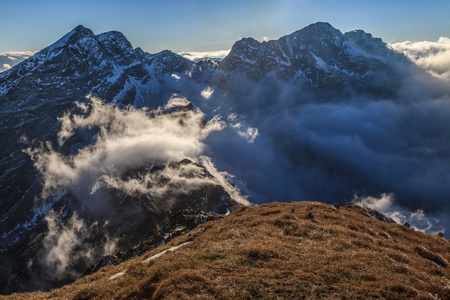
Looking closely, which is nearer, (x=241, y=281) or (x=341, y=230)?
(x=241, y=281)

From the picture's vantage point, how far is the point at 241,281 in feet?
51.2

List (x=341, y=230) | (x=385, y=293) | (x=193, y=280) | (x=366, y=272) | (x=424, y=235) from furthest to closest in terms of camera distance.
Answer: (x=424, y=235) < (x=341, y=230) < (x=366, y=272) < (x=193, y=280) < (x=385, y=293)

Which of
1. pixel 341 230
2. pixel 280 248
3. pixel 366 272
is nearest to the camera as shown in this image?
pixel 366 272

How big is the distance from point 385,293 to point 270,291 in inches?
277

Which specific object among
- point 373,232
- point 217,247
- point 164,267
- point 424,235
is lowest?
point 424,235

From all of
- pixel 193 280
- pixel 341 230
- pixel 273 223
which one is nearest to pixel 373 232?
pixel 341 230

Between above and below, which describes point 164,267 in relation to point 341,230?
above

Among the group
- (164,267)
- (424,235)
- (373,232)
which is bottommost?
(424,235)

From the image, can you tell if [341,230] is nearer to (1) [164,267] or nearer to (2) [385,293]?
(2) [385,293]

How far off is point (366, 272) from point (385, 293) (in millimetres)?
2630

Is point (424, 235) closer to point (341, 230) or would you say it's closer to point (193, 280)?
point (341, 230)

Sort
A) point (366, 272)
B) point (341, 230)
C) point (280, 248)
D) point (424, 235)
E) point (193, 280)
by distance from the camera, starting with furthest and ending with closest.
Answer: point (424, 235) → point (341, 230) → point (280, 248) → point (366, 272) → point (193, 280)

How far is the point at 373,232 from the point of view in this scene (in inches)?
1145

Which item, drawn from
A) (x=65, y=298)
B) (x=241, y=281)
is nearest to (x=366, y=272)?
(x=241, y=281)
